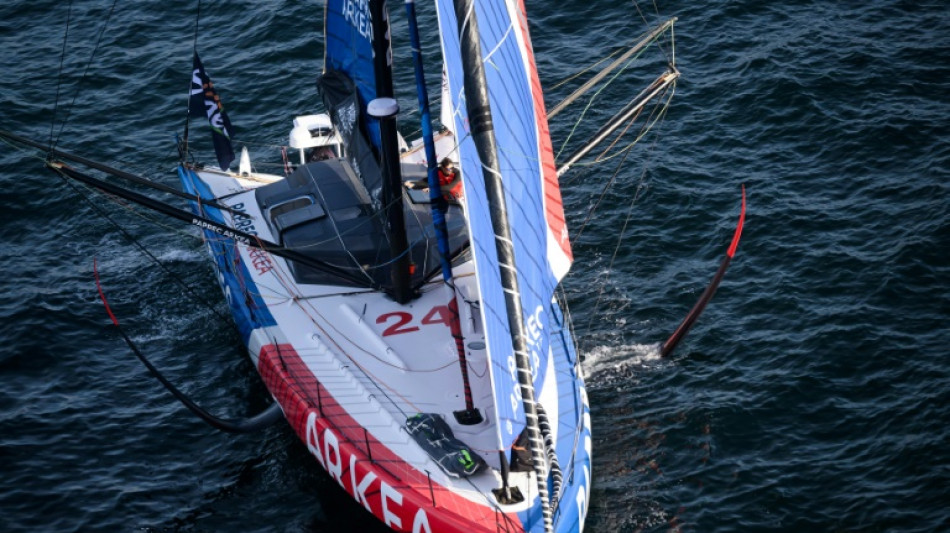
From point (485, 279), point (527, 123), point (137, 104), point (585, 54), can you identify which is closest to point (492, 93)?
point (527, 123)

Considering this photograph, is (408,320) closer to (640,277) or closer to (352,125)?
(352,125)

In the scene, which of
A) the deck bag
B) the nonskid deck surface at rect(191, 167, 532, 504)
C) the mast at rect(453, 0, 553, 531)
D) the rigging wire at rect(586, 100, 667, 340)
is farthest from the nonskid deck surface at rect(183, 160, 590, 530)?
the rigging wire at rect(586, 100, 667, 340)

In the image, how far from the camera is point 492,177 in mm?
16234

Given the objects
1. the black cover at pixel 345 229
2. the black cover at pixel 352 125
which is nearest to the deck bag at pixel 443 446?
the black cover at pixel 345 229

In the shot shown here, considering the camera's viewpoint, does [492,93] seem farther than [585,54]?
No

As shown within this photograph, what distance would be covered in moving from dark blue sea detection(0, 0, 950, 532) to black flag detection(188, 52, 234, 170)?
10.6ft

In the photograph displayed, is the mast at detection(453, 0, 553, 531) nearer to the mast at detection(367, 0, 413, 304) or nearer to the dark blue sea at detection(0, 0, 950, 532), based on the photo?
the mast at detection(367, 0, 413, 304)

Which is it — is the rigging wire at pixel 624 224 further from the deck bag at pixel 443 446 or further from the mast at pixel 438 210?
the deck bag at pixel 443 446

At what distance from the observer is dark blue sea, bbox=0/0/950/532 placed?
2069 centimetres

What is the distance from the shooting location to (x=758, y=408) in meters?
21.9

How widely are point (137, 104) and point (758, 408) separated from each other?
70.2ft

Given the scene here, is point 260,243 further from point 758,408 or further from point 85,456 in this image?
point 758,408

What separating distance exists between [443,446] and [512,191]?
15.5 feet

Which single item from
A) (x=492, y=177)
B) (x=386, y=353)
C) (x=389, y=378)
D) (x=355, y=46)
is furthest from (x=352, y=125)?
(x=492, y=177)
